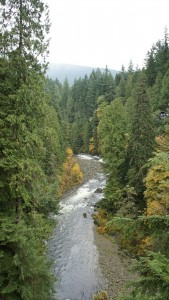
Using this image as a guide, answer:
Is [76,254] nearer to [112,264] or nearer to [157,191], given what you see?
[112,264]

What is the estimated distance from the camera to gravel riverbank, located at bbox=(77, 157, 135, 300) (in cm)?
1955

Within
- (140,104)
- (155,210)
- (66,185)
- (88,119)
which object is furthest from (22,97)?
(88,119)

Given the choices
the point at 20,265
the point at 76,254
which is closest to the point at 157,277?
the point at 20,265

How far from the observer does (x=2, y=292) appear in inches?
391

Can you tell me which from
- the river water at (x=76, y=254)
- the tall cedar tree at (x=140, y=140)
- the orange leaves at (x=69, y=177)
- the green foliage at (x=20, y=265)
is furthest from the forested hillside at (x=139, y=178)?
the orange leaves at (x=69, y=177)

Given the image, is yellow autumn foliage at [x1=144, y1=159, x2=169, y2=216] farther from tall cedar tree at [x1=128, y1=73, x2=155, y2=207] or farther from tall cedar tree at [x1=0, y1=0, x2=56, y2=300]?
tall cedar tree at [x1=0, y1=0, x2=56, y2=300]

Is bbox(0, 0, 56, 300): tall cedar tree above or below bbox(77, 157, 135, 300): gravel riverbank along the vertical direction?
above

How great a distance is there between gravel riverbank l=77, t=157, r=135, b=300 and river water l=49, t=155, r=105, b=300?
17.1 inches

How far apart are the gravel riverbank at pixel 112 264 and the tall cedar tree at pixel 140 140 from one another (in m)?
4.61

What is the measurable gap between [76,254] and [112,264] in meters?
3.08

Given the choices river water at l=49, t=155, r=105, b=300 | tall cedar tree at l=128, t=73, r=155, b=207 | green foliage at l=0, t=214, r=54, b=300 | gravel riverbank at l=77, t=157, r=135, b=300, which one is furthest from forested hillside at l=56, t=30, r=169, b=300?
green foliage at l=0, t=214, r=54, b=300

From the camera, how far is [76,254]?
23.8 meters

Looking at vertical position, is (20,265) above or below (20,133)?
below

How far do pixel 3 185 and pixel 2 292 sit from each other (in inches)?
140
